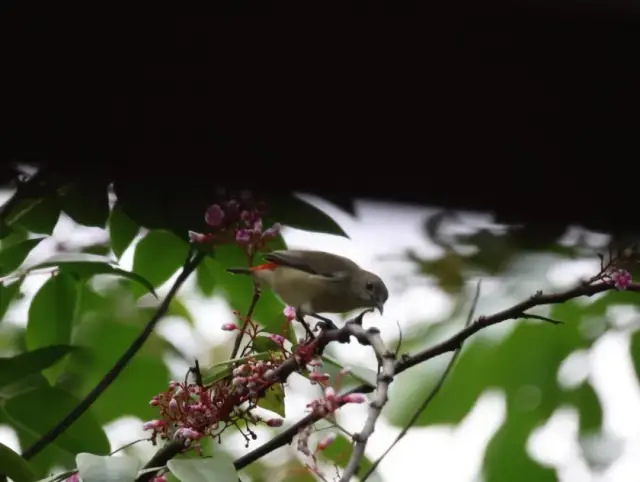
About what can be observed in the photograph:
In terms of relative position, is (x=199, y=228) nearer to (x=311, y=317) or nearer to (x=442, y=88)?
(x=311, y=317)

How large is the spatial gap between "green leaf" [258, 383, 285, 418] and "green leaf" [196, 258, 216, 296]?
0.48 feet

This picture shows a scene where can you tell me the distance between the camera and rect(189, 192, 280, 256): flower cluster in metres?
0.67

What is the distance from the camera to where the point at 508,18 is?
0.54m

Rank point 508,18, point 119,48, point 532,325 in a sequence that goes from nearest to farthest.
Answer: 1. point 508,18
2. point 119,48
3. point 532,325

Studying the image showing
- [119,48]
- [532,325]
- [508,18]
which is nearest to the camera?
[508,18]

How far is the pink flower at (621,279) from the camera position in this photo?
65cm

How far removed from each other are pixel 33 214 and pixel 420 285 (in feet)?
1.22

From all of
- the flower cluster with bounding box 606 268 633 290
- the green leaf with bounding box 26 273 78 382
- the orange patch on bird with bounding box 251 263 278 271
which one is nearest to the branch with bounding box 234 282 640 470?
the flower cluster with bounding box 606 268 633 290

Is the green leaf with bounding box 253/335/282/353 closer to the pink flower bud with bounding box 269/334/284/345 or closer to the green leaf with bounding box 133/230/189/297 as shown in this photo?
the pink flower bud with bounding box 269/334/284/345

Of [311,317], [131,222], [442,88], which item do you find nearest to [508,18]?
[442,88]

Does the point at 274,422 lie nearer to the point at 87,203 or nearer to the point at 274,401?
the point at 274,401

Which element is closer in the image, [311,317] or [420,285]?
[311,317]

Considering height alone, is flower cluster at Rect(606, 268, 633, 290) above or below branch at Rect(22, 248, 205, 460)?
above

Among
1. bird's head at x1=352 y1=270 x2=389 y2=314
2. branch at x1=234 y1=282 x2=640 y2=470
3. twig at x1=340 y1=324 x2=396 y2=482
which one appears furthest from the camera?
bird's head at x1=352 y1=270 x2=389 y2=314
